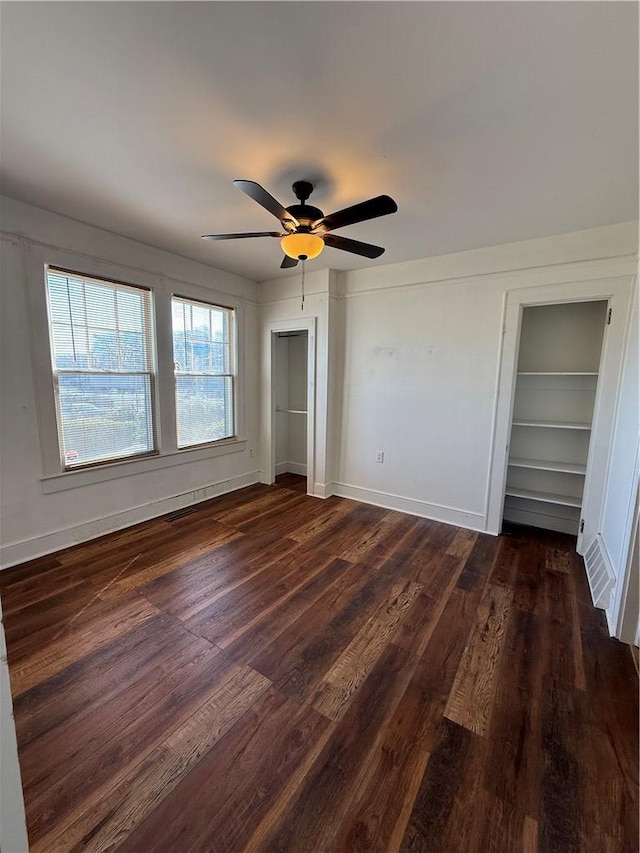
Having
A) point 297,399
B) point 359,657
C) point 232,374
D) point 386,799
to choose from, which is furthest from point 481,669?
point 297,399

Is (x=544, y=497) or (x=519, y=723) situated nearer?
(x=519, y=723)

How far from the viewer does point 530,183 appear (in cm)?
207

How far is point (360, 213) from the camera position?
5.99 ft

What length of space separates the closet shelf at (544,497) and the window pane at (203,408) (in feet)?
10.7

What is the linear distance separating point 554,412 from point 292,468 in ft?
11.4

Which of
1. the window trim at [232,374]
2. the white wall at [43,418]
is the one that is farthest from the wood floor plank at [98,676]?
the window trim at [232,374]

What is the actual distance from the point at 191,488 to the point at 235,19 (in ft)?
11.8

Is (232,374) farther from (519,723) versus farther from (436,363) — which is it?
(519,723)

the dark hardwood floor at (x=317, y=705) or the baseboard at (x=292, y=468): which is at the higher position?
the baseboard at (x=292, y=468)

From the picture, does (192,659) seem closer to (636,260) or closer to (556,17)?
(556,17)

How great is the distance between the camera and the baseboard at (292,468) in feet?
17.0

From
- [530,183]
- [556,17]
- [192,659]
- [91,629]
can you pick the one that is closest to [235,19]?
[556,17]

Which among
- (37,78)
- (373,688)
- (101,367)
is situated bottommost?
(373,688)

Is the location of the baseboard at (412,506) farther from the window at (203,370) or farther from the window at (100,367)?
the window at (100,367)
